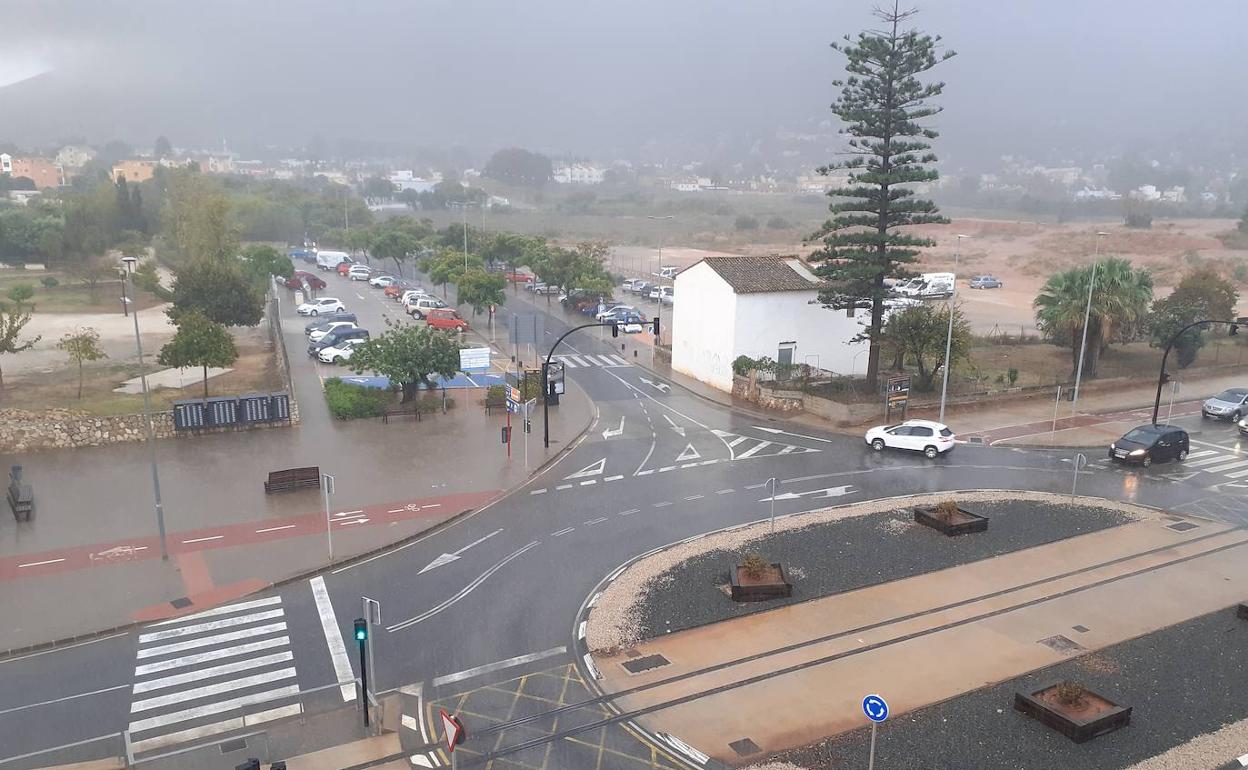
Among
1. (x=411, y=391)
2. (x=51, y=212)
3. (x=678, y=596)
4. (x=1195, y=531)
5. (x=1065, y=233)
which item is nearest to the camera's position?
(x=678, y=596)

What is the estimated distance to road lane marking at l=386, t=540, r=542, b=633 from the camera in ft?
58.2

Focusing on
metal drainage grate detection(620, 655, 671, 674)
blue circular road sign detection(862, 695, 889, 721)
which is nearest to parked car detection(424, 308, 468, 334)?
metal drainage grate detection(620, 655, 671, 674)

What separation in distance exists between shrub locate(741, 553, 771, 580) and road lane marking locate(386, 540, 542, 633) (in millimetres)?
5616

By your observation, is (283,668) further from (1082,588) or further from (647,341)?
(647,341)

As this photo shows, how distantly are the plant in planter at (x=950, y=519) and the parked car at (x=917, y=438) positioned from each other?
7.10 m

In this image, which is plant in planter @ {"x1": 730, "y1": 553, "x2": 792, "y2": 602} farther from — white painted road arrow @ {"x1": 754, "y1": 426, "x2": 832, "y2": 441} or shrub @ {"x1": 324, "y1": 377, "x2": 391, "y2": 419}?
shrub @ {"x1": 324, "y1": 377, "x2": 391, "y2": 419}

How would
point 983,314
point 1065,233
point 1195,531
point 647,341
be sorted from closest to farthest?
point 1195,531 → point 647,341 → point 983,314 → point 1065,233

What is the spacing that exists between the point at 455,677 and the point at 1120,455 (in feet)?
82.6

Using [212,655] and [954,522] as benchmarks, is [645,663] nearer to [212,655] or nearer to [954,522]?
[212,655]

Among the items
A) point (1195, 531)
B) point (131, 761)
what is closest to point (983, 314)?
point (1195, 531)

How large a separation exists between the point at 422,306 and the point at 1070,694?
49485 millimetres

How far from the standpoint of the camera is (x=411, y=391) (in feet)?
114

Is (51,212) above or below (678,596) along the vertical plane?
above

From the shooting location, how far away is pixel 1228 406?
118 ft
